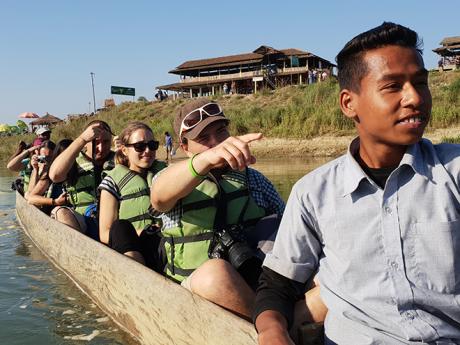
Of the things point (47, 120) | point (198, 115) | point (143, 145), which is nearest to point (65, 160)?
point (143, 145)

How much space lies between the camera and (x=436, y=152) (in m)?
1.54

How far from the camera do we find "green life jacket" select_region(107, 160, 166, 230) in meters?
3.75

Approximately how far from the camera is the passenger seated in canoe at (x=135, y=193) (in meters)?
3.64

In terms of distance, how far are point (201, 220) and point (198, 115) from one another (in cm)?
55

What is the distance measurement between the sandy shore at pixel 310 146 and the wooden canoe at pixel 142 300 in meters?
13.2

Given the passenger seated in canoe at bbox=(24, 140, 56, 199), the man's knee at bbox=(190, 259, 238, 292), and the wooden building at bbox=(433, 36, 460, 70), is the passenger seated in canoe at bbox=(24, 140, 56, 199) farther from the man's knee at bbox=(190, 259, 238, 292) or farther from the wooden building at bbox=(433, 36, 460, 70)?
the wooden building at bbox=(433, 36, 460, 70)

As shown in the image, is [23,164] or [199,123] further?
[23,164]

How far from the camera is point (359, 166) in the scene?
1.57m

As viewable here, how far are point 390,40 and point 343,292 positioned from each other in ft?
2.56

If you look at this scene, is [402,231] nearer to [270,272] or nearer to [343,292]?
[343,292]

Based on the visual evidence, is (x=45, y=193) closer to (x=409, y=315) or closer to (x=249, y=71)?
(x=409, y=315)

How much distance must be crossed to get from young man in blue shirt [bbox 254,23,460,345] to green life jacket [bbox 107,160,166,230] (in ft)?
7.23

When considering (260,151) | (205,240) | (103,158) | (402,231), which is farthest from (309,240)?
(260,151)

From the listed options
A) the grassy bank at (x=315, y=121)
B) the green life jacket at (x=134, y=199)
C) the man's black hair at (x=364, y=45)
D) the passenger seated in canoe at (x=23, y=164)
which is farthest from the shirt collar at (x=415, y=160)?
the grassy bank at (x=315, y=121)
